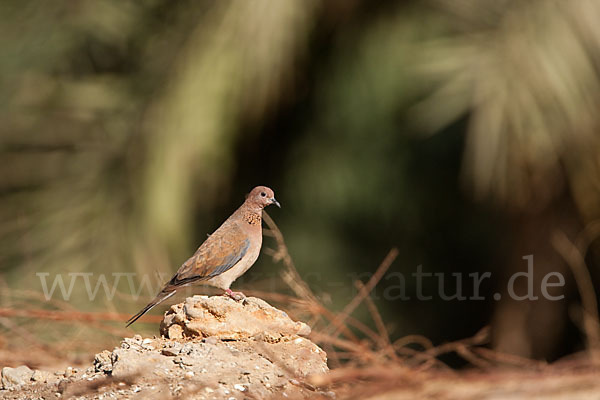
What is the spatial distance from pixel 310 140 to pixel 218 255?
146cm

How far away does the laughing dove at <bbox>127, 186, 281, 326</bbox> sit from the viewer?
1.73 meters

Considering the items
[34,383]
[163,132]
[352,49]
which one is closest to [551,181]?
[352,49]

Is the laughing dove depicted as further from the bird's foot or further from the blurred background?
the blurred background

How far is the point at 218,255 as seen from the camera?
5.82 feet

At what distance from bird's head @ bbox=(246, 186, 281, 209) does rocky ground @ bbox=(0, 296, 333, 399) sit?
287 millimetres

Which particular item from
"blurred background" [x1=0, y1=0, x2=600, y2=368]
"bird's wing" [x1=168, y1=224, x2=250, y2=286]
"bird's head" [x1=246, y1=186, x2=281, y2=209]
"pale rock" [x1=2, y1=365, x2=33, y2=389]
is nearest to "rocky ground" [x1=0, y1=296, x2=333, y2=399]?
"pale rock" [x1=2, y1=365, x2=33, y2=389]

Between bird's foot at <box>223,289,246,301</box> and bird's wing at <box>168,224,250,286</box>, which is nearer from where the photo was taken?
bird's foot at <box>223,289,246,301</box>

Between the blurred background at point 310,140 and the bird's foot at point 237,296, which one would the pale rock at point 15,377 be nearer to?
the bird's foot at point 237,296

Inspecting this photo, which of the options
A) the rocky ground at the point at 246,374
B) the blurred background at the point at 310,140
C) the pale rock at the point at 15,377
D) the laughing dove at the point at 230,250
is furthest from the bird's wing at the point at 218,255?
the blurred background at the point at 310,140

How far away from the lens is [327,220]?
10.9ft

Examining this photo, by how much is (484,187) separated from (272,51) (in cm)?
90

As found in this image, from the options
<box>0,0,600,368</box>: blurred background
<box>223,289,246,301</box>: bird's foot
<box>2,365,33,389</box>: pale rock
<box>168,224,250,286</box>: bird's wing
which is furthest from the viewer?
<box>0,0,600,368</box>: blurred background

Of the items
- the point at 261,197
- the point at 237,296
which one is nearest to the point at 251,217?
the point at 261,197

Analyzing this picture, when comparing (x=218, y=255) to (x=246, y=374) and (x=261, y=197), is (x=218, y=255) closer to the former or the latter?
(x=261, y=197)
